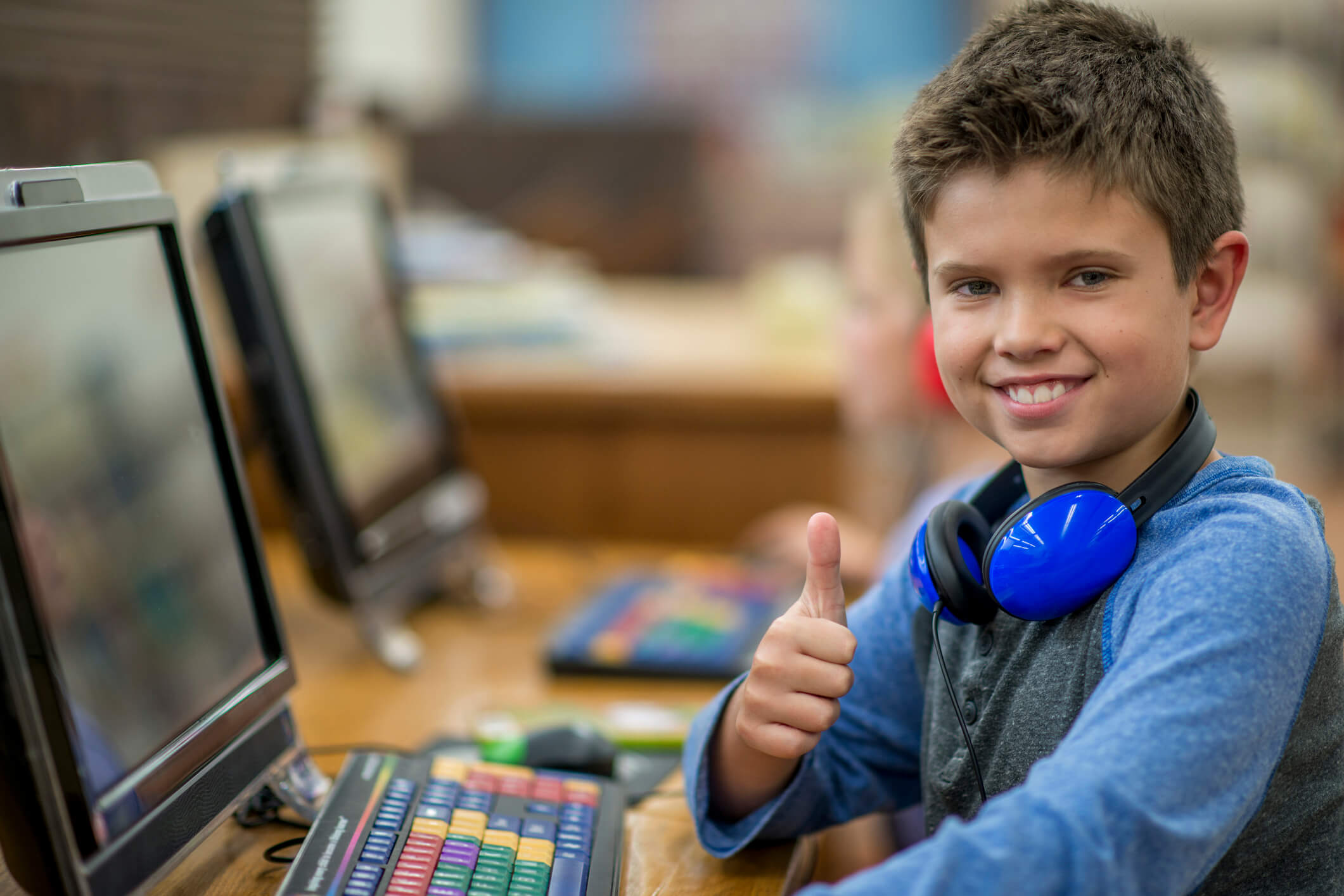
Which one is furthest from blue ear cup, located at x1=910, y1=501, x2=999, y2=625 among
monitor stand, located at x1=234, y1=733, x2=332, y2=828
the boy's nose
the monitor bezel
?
the monitor bezel

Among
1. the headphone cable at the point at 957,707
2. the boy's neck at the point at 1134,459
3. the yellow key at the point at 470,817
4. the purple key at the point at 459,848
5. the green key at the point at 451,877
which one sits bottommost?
the yellow key at the point at 470,817

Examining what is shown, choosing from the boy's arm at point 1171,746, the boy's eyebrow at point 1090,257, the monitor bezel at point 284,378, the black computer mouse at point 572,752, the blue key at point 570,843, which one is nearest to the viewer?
the boy's arm at point 1171,746

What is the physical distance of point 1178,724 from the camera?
0.51 meters

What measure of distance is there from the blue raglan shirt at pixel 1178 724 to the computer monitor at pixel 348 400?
2.34 feet

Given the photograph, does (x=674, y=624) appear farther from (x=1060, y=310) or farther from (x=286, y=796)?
(x=1060, y=310)

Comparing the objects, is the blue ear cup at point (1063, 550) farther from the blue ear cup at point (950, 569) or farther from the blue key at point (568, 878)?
the blue key at point (568, 878)

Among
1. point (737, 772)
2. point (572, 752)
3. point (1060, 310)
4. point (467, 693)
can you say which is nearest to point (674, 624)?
point (467, 693)

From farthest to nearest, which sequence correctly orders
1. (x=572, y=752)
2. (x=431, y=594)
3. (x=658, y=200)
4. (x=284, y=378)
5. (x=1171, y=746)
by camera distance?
(x=658, y=200)
(x=431, y=594)
(x=284, y=378)
(x=572, y=752)
(x=1171, y=746)

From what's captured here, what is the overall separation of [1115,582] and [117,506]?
20.6 inches

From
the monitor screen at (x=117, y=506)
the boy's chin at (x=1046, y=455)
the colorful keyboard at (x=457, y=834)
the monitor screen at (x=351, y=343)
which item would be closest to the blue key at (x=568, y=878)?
the colorful keyboard at (x=457, y=834)

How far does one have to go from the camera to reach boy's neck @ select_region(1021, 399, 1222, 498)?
2.22ft

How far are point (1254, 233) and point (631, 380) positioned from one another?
9.09ft

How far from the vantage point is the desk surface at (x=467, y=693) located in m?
0.73

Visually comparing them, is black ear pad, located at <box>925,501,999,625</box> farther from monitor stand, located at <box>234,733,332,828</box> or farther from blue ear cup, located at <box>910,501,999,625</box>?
monitor stand, located at <box>234,733,332,828</box>
